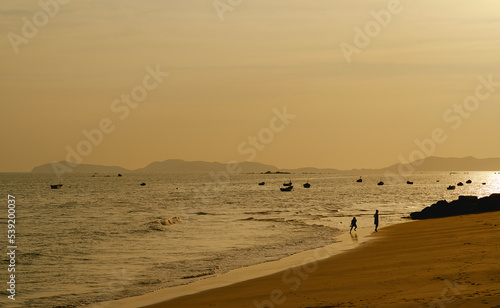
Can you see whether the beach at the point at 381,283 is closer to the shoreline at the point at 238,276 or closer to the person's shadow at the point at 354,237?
the shoreline at the point at 238,276

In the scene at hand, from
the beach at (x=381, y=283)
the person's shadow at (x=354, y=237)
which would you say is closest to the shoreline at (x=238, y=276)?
the beach at (x=381, y=283)

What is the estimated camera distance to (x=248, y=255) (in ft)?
100

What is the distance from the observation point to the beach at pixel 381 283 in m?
13.9

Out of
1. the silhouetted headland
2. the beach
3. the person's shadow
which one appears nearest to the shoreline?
the beach

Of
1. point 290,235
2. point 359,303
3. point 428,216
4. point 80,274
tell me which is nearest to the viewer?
point 359,303

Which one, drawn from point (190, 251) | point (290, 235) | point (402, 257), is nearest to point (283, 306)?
point (402, 257)

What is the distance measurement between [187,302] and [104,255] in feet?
51.5

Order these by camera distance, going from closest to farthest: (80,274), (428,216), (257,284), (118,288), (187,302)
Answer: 1. (187,302)
2. (257,284)
3. (118,288)
4. (80,274)
5. (428,216)

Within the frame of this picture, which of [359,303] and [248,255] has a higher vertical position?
[248,255]

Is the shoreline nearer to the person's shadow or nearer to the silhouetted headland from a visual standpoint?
the person's shadow

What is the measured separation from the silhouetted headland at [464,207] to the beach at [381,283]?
2510cm

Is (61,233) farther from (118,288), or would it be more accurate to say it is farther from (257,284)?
(257,284)

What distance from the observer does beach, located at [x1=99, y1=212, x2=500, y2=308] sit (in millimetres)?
13914

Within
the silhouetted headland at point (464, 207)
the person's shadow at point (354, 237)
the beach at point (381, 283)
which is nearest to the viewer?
the beach at point (381, 283)
